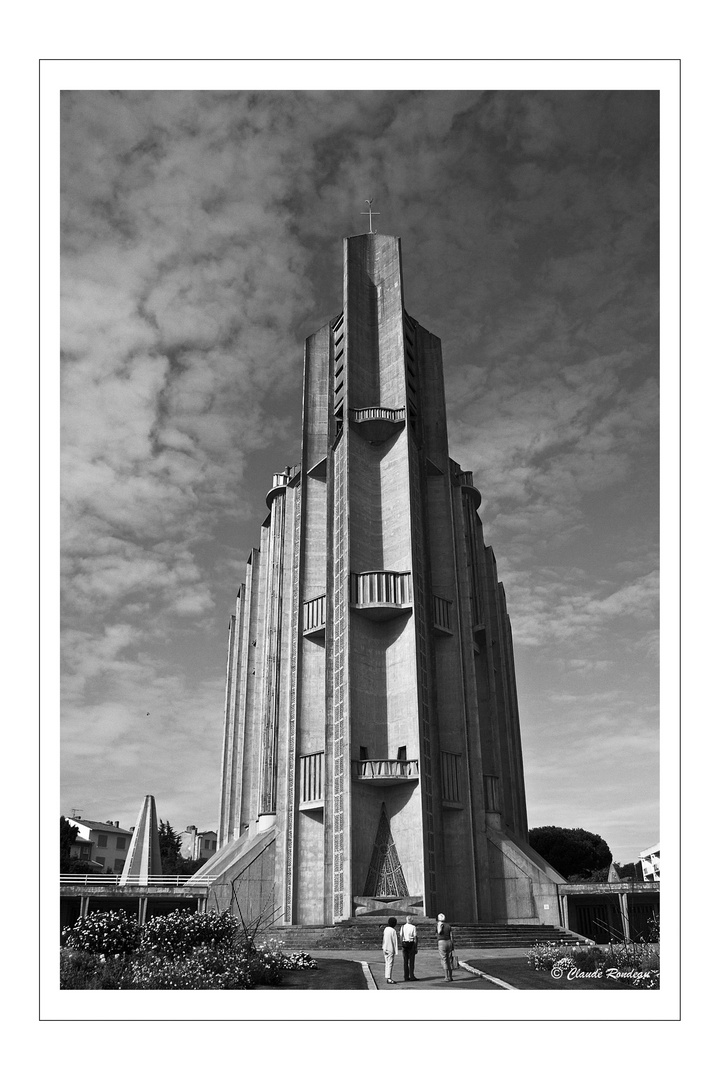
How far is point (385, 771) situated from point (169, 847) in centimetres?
6194

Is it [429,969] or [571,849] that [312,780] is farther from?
[571,849]

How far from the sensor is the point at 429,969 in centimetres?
1623

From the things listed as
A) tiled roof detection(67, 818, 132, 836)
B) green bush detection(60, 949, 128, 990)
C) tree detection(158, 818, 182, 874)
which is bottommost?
tree detection(158, 818, 182, 874)

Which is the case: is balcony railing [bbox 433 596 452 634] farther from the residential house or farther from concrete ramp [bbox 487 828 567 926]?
the residential house

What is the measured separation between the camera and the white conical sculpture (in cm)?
3784

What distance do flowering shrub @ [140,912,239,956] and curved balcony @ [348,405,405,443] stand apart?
2291 centimetres

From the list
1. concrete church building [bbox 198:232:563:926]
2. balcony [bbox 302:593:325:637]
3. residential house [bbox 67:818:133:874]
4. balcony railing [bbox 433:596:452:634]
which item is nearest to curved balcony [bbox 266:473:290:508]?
concrete church building [bbox 198:232:563:926]

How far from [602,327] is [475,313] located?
5347mm

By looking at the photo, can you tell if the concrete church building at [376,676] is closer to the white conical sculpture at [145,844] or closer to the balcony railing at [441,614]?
the balcony railing at [441,614]

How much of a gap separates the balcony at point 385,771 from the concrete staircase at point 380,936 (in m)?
4.67

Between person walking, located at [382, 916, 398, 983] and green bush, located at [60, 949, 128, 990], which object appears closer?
green bush, located at [60, 949, 128, 990]

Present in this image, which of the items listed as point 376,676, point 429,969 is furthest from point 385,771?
point 429,969
